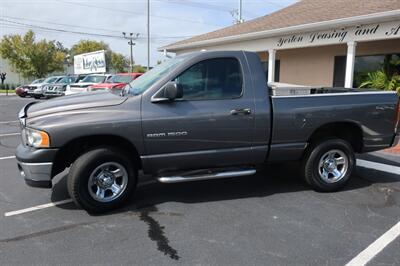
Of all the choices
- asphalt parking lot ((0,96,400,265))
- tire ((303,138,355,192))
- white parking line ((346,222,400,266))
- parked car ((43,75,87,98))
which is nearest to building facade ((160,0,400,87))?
tire ((303,138,355,192))

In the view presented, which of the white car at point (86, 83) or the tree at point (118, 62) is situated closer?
the white car at point (86, 83)

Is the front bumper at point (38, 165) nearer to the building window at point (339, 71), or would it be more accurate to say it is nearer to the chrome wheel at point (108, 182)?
the chrome wheel at point (108, 182)

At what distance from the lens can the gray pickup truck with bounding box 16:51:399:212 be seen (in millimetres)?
4461

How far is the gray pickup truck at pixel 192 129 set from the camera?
14.6 ft

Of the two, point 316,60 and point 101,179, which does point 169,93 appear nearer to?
point 101,179

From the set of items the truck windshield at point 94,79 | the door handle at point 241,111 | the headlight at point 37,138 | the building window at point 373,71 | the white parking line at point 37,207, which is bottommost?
the white parking line at point 37,207

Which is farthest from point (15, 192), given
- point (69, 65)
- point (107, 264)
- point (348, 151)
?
point (69, 65)

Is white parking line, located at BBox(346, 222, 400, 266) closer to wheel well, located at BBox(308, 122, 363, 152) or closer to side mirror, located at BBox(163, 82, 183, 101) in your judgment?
wheel well, located at BBox(308, 122, 363, 152)

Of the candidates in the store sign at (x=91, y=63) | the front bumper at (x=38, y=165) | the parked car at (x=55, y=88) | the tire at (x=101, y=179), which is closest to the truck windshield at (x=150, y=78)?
the tire at (x=101, y=179)

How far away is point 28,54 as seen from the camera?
175 ft

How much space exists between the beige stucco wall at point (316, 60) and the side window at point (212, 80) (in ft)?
32.4

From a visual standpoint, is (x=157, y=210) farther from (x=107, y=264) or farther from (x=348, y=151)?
(x=348, y=151)

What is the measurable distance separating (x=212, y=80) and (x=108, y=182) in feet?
5.89

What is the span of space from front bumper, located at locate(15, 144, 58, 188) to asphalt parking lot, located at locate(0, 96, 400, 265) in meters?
0.45
